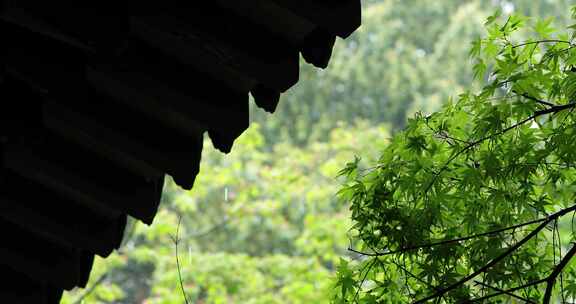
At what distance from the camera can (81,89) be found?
4.54 feet

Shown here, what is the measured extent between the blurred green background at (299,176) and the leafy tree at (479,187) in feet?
12.7

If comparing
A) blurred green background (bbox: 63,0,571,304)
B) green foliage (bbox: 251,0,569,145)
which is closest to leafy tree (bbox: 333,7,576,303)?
blurred green background (bbox: 63,0,571,304)

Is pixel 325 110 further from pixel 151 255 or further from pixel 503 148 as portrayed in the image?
pixel 503 148

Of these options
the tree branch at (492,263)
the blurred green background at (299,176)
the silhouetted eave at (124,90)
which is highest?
the blurred green background at (299,176)

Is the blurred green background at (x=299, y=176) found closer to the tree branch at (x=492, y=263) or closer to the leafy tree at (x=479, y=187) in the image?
the leafy tree at (x=479, y=187)

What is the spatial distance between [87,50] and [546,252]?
143cm

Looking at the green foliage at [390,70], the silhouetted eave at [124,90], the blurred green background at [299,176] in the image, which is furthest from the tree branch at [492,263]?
the green foliage at [390,70]

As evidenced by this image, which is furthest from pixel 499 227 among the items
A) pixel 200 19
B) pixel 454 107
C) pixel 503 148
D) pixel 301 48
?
pixel 200 19

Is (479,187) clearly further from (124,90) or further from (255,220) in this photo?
(255,220)

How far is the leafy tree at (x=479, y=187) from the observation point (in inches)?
74.1

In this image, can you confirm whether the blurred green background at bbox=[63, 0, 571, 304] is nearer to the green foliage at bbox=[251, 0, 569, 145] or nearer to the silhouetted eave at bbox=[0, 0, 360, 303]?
the green foliage at bbox=[251, 0, 569, 145]

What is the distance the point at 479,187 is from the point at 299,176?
649 cm

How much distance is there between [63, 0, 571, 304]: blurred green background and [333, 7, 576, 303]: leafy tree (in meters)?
3.86

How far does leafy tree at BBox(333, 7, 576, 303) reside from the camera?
1.88 m
